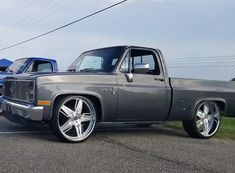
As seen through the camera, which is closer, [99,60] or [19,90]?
[19,90]

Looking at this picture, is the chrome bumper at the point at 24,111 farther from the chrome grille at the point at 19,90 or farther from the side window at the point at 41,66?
the side window at the point at 41,66

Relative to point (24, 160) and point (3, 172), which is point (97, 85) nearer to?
point (24, 160)

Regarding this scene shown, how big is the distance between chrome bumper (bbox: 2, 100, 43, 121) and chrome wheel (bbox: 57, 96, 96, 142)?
377 mm

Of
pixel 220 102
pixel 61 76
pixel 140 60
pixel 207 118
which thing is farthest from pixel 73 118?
pixel 220 102

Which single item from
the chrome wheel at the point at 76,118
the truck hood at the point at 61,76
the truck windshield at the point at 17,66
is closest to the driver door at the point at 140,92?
the truck hood at the point at 61,76

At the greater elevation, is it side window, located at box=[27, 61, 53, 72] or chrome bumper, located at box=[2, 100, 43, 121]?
side window, located at box=[27, 61, 53, 72]

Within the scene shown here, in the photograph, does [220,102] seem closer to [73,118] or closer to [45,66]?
[73,118]

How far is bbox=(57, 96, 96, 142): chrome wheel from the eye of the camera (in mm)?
7891

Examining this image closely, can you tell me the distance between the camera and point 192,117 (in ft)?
30.9

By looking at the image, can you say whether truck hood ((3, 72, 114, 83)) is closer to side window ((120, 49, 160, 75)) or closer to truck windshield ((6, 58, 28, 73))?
side window ((120, 49, 160, 75))

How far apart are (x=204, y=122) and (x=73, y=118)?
3208mm

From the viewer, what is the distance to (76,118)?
8.05 metres

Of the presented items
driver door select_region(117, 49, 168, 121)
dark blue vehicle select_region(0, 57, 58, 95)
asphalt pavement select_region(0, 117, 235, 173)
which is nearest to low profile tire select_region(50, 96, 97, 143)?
asphalt pavement select_region(0, 117, 235, 173)

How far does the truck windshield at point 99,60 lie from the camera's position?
8789mm
